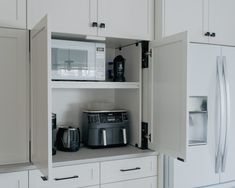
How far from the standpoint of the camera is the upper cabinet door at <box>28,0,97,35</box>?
183 cm

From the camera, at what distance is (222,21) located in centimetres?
241

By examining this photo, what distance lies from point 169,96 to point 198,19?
0.78 metres

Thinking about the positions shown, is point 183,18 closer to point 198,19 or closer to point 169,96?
point 198,19

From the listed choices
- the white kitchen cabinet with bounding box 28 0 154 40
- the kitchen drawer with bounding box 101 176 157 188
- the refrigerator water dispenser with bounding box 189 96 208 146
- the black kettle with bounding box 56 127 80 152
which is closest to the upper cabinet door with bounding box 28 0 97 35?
the white kitchen cabinet with bounding box 28 0 154 40

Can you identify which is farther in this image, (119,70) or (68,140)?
(119,70)

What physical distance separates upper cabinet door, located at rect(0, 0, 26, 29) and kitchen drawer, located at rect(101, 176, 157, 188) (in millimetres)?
1248

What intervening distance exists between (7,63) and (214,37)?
1.66 meters

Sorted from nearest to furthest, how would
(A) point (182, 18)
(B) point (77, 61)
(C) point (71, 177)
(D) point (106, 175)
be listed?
(C) point (71, 177) < (D) point (106, 175) < (B) point (77, 61) < (A) point (182, 18)

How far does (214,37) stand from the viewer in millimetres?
2367

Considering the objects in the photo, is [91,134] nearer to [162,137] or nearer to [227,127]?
[162,137]

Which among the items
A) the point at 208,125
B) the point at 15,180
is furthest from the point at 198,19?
the point at 15,180

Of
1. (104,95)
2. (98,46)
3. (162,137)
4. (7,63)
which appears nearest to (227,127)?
(162,137)

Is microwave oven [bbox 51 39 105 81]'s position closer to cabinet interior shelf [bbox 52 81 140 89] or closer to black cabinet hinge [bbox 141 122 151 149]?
cabinet interior shelf [bbox 52 81 140 89]

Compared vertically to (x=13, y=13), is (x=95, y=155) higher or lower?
lower
